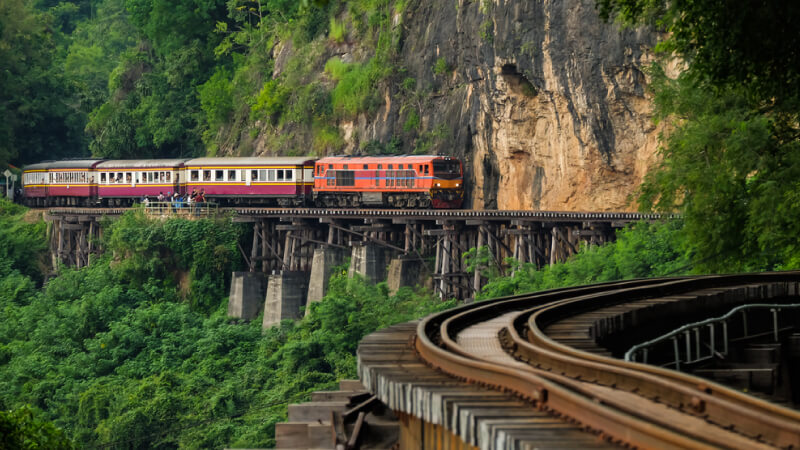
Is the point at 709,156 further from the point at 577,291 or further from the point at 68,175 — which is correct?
the point at 68,175

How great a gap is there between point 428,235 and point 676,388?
102 ft

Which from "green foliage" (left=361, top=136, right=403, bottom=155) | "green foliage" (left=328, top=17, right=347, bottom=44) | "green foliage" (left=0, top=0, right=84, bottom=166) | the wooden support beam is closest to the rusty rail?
the wooden support beam

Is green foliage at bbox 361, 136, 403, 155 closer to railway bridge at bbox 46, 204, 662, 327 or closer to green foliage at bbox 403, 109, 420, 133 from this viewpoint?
green foliage at bbox 403, 109, 420, 133

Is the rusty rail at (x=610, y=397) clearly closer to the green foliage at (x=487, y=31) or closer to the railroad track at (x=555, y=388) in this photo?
the railroad track at (x=555, y=388)

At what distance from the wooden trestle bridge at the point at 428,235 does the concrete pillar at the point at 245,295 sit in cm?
100

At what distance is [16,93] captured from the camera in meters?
66.1

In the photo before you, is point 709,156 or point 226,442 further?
point 226,442

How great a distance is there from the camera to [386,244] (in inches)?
1559

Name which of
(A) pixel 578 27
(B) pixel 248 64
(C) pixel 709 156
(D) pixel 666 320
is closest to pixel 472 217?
(A) pixel 578 27

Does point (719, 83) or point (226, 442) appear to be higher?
point (719, 83)

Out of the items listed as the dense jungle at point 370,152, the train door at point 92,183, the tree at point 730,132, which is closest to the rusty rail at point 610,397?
the tree at point 730,132

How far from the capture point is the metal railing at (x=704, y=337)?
12047 mm

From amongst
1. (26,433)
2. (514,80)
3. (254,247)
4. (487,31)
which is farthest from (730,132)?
(254,247)

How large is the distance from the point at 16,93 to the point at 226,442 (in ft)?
140
